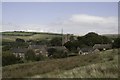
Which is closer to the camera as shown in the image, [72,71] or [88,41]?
[72,71]

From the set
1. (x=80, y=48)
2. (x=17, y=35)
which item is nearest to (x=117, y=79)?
(x=80, y=48)

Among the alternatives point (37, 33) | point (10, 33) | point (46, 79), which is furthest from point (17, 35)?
point (46, 79)

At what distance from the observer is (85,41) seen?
9575 cm

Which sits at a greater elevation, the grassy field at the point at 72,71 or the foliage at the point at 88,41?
the foliage at the point at 88,41

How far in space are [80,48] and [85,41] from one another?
9.30 metres

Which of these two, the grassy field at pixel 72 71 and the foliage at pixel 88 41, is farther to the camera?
the foliage at pixel 88 41

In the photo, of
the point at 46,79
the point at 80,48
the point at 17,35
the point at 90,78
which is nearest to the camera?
the point at 90,78

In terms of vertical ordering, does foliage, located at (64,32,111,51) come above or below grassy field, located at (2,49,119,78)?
above

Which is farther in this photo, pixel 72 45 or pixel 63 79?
pixel 72 45

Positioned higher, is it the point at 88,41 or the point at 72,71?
the point at 88,41

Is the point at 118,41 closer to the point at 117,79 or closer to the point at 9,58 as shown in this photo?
the point at 9,58

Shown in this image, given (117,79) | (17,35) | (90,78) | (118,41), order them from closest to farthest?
1. (117,79)
2. (90,78)
3. (118,41)
4. (17,35)

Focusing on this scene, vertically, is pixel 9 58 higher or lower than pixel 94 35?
lower

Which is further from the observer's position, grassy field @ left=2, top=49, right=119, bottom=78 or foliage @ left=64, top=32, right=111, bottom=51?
foliage @ left=64, top=32, right=111, bottom=51
